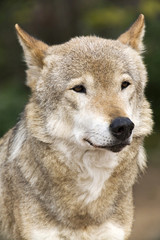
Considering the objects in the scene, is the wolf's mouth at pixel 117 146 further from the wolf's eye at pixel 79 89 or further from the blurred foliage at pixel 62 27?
the blurred foliage at pixel 62 27

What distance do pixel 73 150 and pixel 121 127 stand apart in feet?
2.76

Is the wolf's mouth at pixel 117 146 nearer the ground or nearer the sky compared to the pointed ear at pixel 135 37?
nearer the ground

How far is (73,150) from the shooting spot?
6359 millimetres

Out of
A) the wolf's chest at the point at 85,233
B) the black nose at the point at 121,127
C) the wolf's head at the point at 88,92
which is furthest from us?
the wolf's chest at the point at 85,233

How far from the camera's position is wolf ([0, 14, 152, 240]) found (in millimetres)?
6195

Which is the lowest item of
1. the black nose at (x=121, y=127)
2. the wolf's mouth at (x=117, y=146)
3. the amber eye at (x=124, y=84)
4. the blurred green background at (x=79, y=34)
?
the blurred green background at (x=79, y=34)

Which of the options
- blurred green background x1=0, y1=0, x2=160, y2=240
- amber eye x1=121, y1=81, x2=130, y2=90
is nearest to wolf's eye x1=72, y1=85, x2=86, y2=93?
amber eye x1=121, y1=81, x2=130, y2=90

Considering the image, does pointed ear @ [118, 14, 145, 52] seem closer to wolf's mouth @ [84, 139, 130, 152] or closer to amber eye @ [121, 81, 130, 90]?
amber eye @ [121, 81, 130, 90]

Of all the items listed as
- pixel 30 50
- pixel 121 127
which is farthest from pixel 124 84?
pixel 30 50

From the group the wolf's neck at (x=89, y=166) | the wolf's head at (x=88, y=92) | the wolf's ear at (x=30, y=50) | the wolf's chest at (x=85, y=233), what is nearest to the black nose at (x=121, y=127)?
the wolf's head at (x=88, y=92)

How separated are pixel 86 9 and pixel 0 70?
2.56m

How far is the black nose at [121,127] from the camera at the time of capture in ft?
18.6

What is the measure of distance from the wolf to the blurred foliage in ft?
16.1

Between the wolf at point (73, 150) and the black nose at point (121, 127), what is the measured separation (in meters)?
0.28
